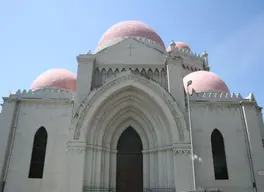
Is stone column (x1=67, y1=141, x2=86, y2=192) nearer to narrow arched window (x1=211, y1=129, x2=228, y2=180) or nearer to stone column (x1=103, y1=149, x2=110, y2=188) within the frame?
stone column (x1=103, y1=149, x2=110, y2=188)

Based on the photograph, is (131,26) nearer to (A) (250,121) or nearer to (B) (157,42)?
(B) (157,42)

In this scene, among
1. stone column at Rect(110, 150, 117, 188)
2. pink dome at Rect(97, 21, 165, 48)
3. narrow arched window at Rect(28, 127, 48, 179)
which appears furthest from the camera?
pink dome at Rect(97, 21, 165, 48)

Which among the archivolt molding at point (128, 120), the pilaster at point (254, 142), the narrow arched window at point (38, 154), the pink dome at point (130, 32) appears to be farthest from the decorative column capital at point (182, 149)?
the pink dome at point (130, 32)

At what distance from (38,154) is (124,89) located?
5889mm

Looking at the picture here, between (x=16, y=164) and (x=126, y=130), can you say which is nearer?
(x=16, y=164)

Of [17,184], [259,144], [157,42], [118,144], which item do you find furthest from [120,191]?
[157,42]

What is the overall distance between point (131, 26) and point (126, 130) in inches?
319

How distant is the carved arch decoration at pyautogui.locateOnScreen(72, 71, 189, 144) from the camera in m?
Result: 11.8

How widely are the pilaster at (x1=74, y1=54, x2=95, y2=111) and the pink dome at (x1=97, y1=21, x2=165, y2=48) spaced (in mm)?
4287

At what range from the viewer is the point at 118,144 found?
13500mm

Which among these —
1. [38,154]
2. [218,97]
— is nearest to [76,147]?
[38,154]

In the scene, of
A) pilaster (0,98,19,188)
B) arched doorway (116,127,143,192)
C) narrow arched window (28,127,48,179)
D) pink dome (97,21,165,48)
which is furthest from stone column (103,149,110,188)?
pink dome (97,21,165,48)

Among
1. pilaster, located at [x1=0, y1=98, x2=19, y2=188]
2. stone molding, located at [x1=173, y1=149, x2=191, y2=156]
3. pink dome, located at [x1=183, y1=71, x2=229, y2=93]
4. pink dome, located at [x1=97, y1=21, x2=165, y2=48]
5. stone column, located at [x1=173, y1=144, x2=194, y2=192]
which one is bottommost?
stone column, located at [x1=173, y1=144, x2=194, y2=192]

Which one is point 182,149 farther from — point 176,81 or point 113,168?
point 113,168
